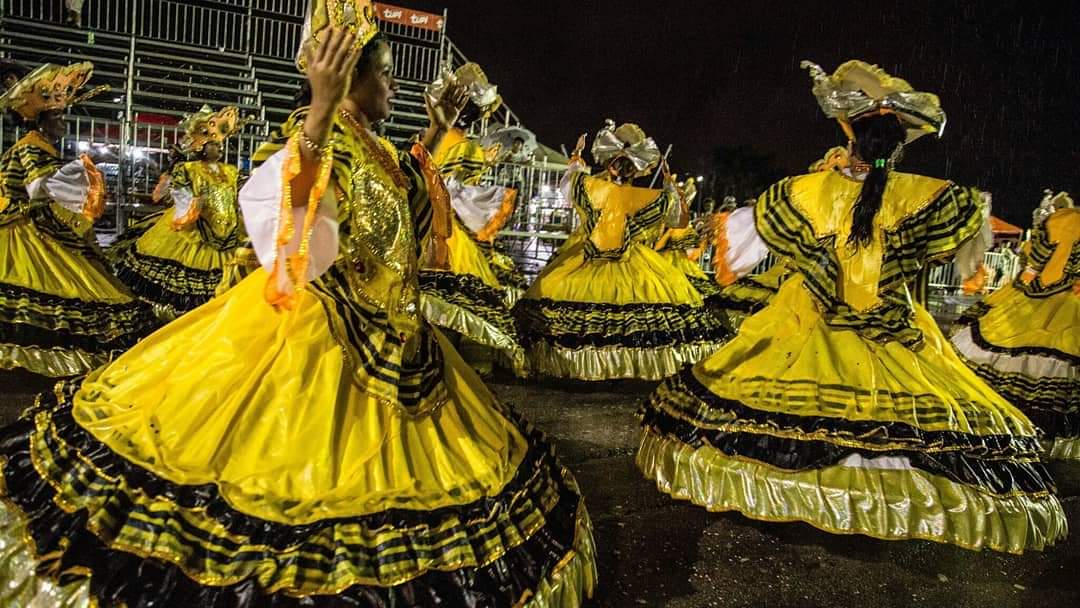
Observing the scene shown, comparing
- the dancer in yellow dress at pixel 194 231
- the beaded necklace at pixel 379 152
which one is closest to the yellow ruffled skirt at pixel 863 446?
the beaded necklace at pixel 379 152

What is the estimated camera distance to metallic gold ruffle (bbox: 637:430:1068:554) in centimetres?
306

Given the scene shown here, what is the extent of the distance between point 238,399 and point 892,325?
292 centimetres

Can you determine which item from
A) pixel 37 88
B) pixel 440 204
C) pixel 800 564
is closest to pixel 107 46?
pixel 37 88

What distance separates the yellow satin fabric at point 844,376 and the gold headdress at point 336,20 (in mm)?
2310

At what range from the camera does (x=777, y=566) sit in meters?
3.09

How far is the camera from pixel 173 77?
17.6m

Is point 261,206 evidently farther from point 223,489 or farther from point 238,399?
point 223,489

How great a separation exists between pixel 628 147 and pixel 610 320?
1.63 m

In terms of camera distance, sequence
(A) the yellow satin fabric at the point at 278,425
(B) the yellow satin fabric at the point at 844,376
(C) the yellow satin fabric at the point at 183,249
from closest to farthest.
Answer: (A) the yellow satin fabric at the point at 278,425 < (B) the yellow satin fabric at the point at 844,376 < (C) the yellow satin fabric at the point at 183,249

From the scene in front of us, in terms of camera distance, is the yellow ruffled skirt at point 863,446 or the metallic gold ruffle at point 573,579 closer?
the metallic gold ruffle at point 573,579

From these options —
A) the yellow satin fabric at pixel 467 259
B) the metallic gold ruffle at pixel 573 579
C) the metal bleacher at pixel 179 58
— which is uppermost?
the metal bleacher at pixel 179 58

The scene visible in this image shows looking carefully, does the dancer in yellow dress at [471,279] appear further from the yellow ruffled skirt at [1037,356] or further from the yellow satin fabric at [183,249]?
the yellow ruffled skirt at [1037,356]

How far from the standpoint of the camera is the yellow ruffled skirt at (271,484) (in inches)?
72.1

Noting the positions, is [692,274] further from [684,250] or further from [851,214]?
[851,214]
